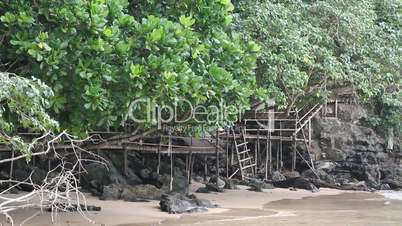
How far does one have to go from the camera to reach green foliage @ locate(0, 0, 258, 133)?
6977 millimetres

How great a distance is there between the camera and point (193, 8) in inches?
328

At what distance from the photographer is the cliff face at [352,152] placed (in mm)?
20236

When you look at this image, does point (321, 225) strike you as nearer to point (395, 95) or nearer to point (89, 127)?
point (89, 127)

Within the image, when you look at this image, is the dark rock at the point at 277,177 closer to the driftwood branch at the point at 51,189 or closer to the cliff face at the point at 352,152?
the cliff face at the point at 352,152

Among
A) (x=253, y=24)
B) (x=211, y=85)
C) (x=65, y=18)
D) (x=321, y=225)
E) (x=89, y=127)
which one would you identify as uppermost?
(x=253, y=24)

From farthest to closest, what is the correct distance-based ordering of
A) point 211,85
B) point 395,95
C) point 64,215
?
point 395,95, point 64,215, point 211,85

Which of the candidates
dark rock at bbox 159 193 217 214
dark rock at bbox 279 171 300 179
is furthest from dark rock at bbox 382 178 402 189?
dark rock at bbox 159 193 217 214

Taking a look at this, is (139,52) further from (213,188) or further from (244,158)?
(244,158)

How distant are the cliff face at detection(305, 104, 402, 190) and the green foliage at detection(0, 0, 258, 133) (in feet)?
41.3

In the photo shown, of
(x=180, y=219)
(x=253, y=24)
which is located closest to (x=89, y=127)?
(x=180, y=219)

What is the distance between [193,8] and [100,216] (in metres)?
4.24

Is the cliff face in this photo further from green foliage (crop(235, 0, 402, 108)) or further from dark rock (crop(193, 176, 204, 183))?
green foliage (crop(235, 0, 402, 108))

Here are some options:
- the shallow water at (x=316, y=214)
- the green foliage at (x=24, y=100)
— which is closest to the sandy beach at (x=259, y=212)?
the shallow water at (x=316, y=214)

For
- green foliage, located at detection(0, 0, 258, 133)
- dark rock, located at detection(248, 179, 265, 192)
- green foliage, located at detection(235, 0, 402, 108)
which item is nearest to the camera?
green foliage, located at detection(0, 0, 258, 133)
